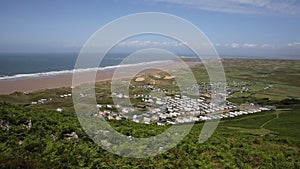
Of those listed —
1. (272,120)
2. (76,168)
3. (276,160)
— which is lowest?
(272,120)

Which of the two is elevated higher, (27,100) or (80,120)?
(80,120)

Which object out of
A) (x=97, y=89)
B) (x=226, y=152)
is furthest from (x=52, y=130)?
(x=97, y=89)

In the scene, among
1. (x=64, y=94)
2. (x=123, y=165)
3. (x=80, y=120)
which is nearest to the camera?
(x=123, y=165)

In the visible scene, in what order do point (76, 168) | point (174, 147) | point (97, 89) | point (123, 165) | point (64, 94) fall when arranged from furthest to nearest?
point (97, 89)
point (64, 94)
point (174, 147)
point (123, 165)
point (76, 168)

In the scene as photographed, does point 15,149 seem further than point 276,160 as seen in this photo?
No

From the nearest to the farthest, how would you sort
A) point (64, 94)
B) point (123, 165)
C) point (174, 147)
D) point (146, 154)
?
point (123, 165) < point (146, 154) < point (174, 147) < point (64, 94)

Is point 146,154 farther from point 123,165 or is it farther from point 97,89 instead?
point 97,89

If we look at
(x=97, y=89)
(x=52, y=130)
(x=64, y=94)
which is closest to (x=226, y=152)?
(x=52, y=130)

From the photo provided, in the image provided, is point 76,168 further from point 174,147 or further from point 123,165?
point 174,147

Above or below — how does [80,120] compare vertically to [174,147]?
above
